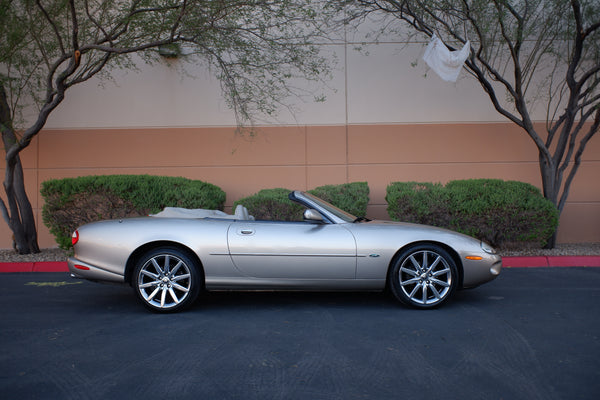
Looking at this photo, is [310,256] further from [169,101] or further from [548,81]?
Answer: [548,81]

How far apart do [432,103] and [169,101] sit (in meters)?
5.68

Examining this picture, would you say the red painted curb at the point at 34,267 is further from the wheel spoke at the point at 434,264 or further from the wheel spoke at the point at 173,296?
the wheel spoke at the point at 434,264

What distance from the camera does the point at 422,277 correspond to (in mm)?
5109

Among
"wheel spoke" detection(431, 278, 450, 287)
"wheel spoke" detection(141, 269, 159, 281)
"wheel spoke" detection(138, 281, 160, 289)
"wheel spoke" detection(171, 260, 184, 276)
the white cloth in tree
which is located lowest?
"wheel spoke" detection(431, 278, 450, 287)

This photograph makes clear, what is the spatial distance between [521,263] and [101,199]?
23.3ft

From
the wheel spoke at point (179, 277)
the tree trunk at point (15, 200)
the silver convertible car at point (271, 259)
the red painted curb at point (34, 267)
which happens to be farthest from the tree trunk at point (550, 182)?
the tree trunk at point (15, 200)

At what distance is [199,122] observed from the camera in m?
10.9

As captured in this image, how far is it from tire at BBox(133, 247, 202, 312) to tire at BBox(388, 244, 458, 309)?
1993 millimetres

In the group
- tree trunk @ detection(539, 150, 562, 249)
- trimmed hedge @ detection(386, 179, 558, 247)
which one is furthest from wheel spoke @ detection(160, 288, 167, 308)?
tree trunk @ detection(539, 150, 562, 249)

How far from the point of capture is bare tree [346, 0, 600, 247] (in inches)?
341

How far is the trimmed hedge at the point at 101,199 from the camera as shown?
8.72 metres

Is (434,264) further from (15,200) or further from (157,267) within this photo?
(15,200)

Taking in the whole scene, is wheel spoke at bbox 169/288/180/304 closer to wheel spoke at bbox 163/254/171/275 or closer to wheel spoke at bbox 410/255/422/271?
wheel spoke at bbox 163/254/171/275

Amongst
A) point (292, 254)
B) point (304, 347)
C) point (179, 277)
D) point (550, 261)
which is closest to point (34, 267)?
point (179, 277)
